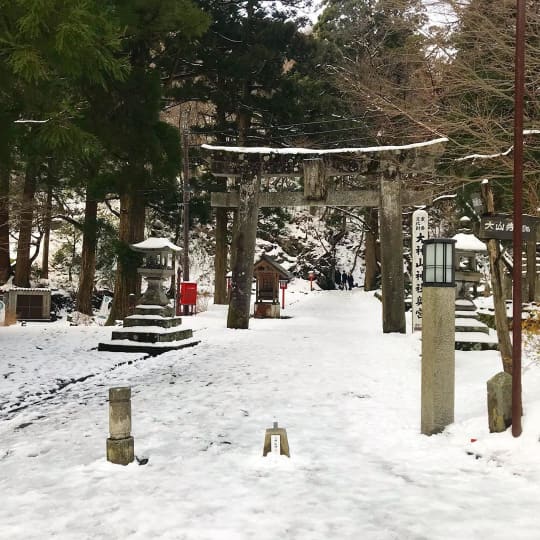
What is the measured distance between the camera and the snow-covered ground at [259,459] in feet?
11.0

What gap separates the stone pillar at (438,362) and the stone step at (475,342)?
5.64 m

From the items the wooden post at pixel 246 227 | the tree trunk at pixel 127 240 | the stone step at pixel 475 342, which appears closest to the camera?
the stone step at pixel 475 342

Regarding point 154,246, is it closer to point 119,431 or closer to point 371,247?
point 119,431

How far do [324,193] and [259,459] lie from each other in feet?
35.2

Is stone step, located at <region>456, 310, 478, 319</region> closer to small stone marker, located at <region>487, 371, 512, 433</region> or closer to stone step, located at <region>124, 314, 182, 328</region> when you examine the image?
stone step, located at <region>124, 314, 182, 328</region>

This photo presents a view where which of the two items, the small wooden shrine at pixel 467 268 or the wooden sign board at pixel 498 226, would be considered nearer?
the wooden sign board at pixel 498 226

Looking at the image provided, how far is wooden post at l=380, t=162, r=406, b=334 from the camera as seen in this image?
46.3ft

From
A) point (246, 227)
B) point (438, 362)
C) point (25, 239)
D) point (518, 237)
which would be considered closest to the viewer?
point (518, 237)

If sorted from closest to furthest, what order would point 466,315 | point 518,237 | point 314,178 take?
1. point 518,237
2. point 466,315
3. point 314,178

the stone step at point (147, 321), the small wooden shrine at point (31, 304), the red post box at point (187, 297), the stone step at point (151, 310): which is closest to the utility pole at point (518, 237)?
the stone step at point (147, 321)

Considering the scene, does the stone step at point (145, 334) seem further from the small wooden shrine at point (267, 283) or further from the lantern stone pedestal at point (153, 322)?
the small wooden shrine at point (267, 283)

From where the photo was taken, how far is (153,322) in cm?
1164

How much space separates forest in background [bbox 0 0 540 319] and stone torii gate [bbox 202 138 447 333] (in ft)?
2.62

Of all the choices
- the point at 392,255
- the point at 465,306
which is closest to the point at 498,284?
the point at 465,306
